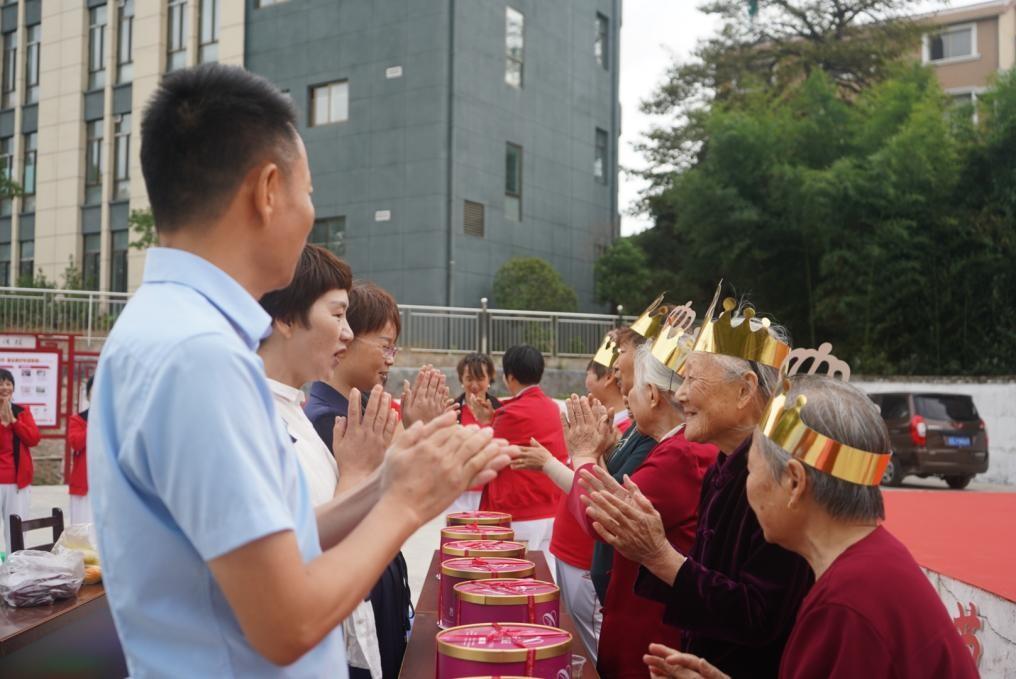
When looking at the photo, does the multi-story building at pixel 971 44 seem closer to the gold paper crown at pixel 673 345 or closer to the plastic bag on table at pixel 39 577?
the gold paper crown at pixel 673 345

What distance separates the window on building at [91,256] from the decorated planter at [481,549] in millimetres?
23665

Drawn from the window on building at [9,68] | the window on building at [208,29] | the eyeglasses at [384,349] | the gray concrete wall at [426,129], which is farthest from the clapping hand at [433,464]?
the window on building at [9,68]

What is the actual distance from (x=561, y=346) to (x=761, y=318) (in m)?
16.2

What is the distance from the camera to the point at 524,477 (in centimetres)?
547

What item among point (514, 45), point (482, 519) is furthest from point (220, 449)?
point (514, 45)

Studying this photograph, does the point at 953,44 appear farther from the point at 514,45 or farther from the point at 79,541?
the point at 79,541

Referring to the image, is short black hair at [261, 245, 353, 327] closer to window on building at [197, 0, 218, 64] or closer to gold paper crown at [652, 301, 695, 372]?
gold paper crown at [652, 301, 695, 372]

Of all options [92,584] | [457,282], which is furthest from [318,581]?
[457,282]

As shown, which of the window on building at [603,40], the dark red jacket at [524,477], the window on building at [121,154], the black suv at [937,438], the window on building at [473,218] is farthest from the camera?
the window on building at [603,40]

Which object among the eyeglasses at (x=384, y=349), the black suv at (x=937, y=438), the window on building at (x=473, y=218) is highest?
the window on building at (x=473, y=218)

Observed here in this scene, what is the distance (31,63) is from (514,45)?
47.3 ft

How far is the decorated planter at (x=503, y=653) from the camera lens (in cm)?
181

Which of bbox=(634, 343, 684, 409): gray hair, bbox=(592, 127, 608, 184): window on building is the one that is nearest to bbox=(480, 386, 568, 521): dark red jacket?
bbox=(634, 343, 684, 409): gray hair

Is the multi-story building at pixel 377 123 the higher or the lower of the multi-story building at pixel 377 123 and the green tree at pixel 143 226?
the higher
